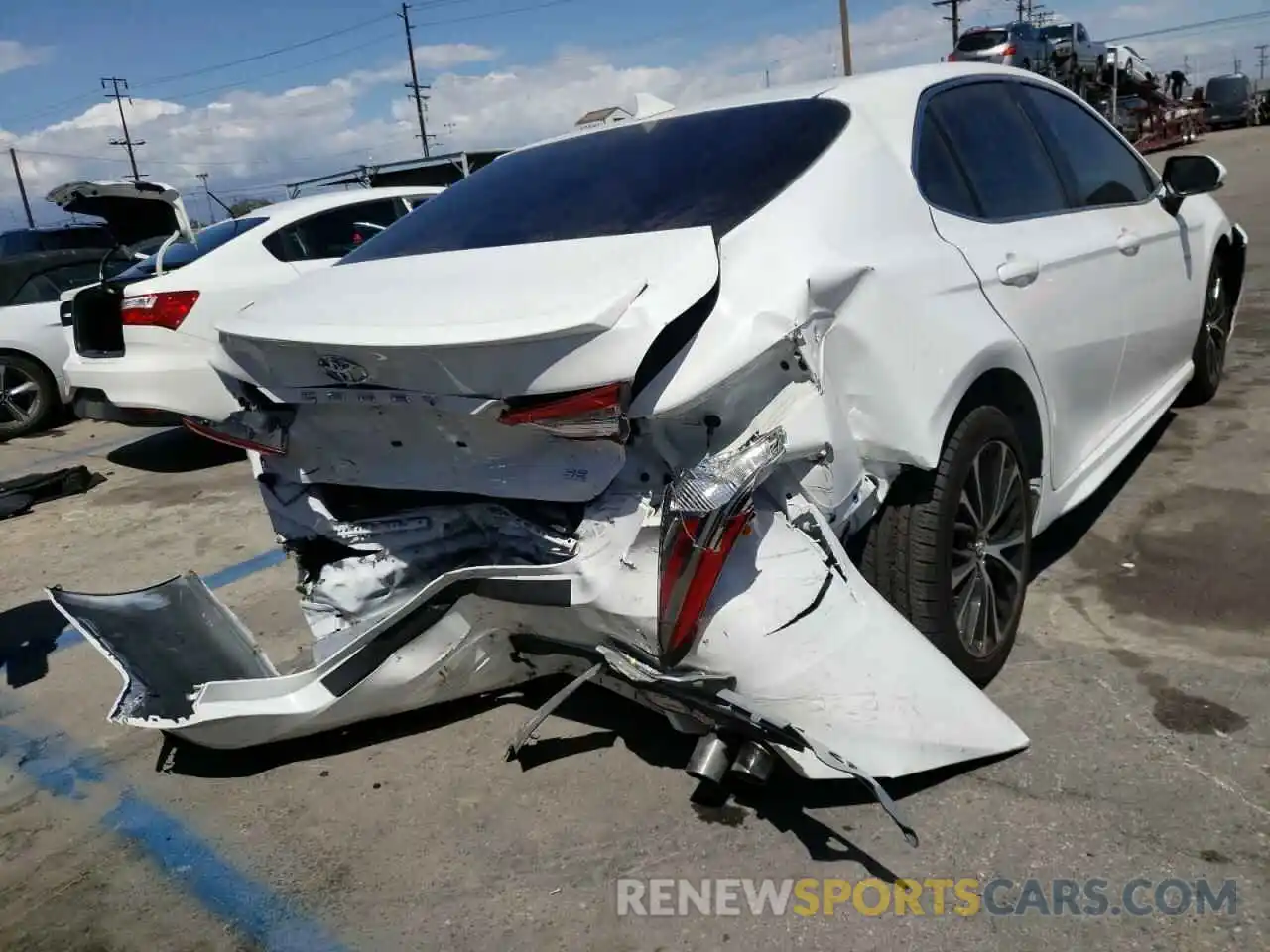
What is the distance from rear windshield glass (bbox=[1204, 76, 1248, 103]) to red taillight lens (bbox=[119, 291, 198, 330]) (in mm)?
41179

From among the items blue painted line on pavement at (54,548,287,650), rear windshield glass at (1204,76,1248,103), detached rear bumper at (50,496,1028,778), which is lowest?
blue painted line on pavement at (54,548,287,650)

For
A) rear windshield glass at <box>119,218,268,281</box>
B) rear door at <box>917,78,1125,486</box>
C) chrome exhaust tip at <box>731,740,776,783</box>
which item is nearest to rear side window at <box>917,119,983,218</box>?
rear door at <box>917,78,1125,486</box>

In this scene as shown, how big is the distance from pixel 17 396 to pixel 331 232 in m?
3.62

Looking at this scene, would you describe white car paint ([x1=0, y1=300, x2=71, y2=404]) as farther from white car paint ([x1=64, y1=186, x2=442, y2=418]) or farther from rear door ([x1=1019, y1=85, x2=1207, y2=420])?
rear door ([x1=1019, y1=85, x2=1207, y2=420])

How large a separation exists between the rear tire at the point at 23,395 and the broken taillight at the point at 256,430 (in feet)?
23.3

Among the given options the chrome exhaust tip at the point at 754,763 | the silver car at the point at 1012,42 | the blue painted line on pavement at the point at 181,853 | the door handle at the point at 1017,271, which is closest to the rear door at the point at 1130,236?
the door handle at the point at 1017,271

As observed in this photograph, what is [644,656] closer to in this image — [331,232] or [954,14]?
[331,232]

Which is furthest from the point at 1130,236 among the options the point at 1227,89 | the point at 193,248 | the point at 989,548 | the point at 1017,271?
the point at 1227,89

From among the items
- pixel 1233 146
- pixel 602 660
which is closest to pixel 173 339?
pixel 602 660

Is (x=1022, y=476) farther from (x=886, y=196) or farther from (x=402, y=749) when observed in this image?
(x=402, y=749)

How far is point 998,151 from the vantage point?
10.4 feet

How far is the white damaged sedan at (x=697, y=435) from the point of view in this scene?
2.09 metres

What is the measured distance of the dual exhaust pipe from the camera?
7.02ft

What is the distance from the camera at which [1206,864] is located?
6.88ft
